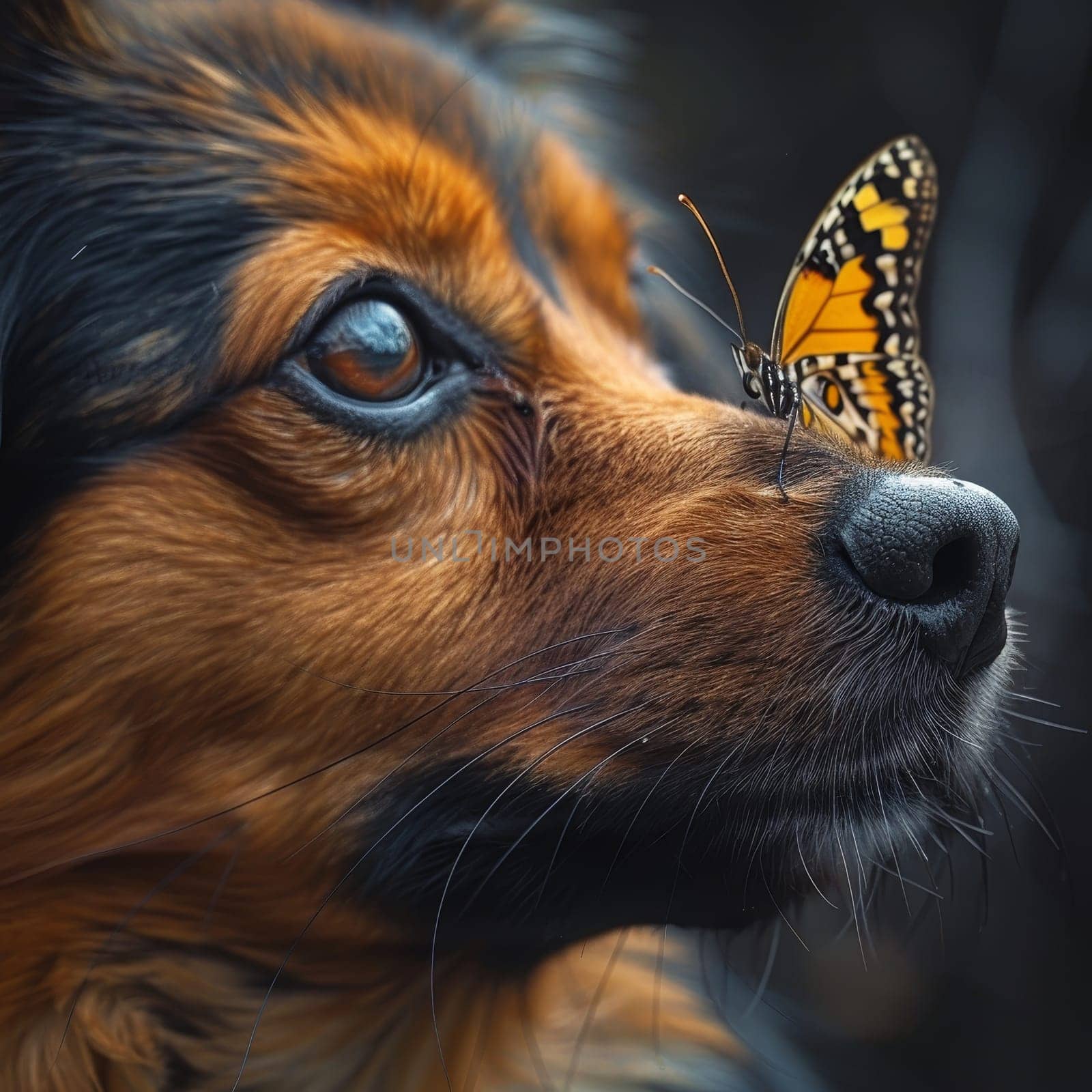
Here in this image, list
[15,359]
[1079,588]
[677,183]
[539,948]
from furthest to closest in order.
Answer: [1079,588]
[677,183]
[539,948]
[15,359]

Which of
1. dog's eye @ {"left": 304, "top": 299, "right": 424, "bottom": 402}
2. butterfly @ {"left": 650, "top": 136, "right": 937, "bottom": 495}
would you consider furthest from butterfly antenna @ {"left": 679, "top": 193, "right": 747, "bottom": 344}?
dog's eye @ {"left": 304, "top": 299, "right": 424, "bottom": 402}

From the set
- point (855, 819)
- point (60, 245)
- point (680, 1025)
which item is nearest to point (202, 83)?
point (60, 245)

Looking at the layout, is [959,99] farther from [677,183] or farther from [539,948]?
[539,948]

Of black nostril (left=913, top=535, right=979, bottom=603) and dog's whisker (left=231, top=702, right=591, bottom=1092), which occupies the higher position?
black nostril (left=913, top=535, right=979, bottom=603)

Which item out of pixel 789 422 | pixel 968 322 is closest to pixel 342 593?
pixel 789 422

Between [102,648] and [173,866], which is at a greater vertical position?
[102,648]

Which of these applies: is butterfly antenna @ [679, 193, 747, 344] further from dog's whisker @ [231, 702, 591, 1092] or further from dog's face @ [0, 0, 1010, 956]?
dog's whisker @ [231, 702, 591, 1092]

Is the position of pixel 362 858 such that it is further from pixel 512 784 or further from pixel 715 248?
pixel 715 248
